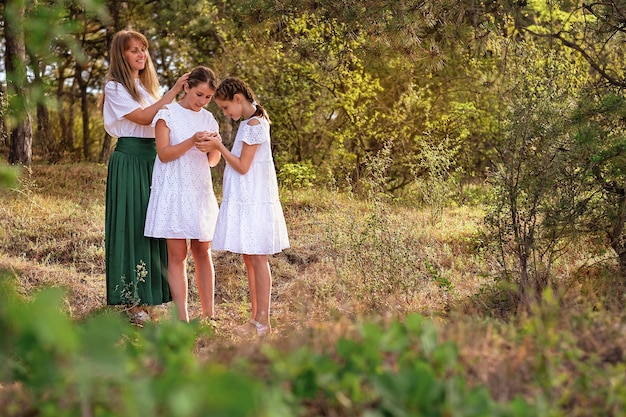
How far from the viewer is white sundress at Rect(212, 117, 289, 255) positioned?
456 cm

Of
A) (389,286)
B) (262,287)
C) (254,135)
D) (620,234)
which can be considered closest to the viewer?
(254,135)

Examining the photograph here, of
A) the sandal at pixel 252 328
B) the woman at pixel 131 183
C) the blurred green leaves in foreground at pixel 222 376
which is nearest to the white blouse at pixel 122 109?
the woman at pixel 131 183

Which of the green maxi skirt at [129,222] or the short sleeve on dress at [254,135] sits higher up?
the short sleeve on dress at [254,135]

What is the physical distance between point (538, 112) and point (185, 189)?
2272 mm

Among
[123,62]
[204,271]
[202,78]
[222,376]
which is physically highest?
[123,62]

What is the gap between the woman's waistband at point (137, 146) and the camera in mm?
4922

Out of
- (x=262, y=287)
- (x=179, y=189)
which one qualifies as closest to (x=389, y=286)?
(x=262, y=287)

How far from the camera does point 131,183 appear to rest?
4910 mm

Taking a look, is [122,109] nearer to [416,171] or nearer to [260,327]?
[260,327]

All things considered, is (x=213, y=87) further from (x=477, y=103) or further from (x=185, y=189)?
(x=477, y=103)

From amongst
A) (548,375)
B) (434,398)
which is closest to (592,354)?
(548,375)

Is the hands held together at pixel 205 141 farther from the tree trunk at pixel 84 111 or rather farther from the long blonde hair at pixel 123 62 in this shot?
the tree trunk at pixel 84 111

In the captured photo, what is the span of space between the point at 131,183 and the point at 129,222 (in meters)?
0.25

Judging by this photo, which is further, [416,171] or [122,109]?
[416,171]
